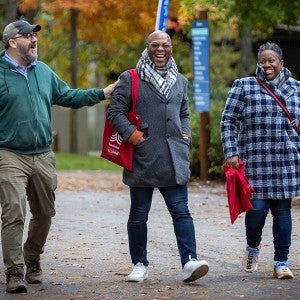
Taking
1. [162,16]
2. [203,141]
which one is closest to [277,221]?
[162,16]

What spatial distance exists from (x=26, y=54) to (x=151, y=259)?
2.54 m

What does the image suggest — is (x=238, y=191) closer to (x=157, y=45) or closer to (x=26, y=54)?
(x=157, y=45)

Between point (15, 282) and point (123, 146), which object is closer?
point (15, 282)

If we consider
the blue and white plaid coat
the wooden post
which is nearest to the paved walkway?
the blue and white plaid coat

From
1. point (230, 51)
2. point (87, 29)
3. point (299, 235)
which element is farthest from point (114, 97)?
point (230, 51)

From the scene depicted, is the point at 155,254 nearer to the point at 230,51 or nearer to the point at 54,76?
the point at 54,76

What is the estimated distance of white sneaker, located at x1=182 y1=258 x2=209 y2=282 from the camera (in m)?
8.48

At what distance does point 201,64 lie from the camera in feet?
65.3

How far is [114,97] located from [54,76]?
0.47 meters

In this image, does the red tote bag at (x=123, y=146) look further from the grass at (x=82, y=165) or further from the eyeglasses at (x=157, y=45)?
the grass at (x=82, y=165)

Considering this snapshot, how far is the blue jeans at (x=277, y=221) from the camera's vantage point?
29.6ft

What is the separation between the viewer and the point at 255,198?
902 centimetres

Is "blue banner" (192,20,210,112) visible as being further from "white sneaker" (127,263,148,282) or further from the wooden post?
"white sneaker" (127,263,148,282)

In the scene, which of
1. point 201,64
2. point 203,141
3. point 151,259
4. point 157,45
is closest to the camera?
point 157,45
